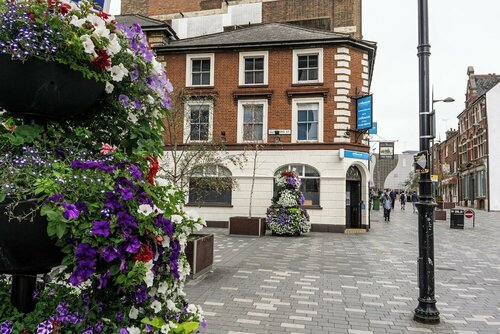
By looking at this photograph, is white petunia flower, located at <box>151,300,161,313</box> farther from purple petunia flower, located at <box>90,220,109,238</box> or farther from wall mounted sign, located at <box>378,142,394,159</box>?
wall mounted sign, located at <box>378,142,394,159</box>

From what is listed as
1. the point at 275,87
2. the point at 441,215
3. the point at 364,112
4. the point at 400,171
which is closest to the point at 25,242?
the point at 364,112

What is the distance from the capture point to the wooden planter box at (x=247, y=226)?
1595cm

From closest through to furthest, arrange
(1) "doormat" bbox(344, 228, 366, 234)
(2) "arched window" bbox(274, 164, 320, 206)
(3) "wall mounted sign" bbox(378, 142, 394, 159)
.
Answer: (1) "doormat" bbox(344, 228, 366, 234) < (2) "arched window" bbox(274, 164, 320, 206) < (3) "wall mounted sign" bbox(378, 142, 394, 159)

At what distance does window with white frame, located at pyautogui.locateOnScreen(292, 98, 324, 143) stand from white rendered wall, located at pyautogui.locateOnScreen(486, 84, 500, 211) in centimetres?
2834

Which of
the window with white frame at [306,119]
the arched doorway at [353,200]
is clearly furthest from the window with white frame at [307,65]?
the arched doorway at [353,200]

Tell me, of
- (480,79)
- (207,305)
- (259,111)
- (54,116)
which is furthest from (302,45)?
(480,79)

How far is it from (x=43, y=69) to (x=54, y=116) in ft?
0.98

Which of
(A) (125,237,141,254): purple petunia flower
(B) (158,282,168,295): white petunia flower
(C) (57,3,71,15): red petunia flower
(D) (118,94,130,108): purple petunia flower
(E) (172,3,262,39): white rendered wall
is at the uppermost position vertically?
(E) (172,3,262,39): white rendered wall

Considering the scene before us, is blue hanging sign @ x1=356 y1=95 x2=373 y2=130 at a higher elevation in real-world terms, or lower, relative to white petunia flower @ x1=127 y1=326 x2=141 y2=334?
higher

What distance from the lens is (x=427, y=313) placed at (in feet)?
18.5

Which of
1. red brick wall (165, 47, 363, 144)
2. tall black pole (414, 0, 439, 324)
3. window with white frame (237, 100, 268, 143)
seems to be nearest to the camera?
tall black pole (414, 0, 439, 324)

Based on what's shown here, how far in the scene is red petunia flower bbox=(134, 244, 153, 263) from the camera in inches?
78.7

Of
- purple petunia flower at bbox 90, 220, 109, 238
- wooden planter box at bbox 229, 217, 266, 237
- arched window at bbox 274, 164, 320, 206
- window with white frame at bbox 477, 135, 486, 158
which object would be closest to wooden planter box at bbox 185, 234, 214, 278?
purple petunia flower at bbox 90, 220, 109, 238

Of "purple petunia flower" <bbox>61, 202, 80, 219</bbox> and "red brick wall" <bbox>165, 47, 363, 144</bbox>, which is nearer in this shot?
"purple petunia flower" <bbox>61, 202, 80, 219</bbox>
